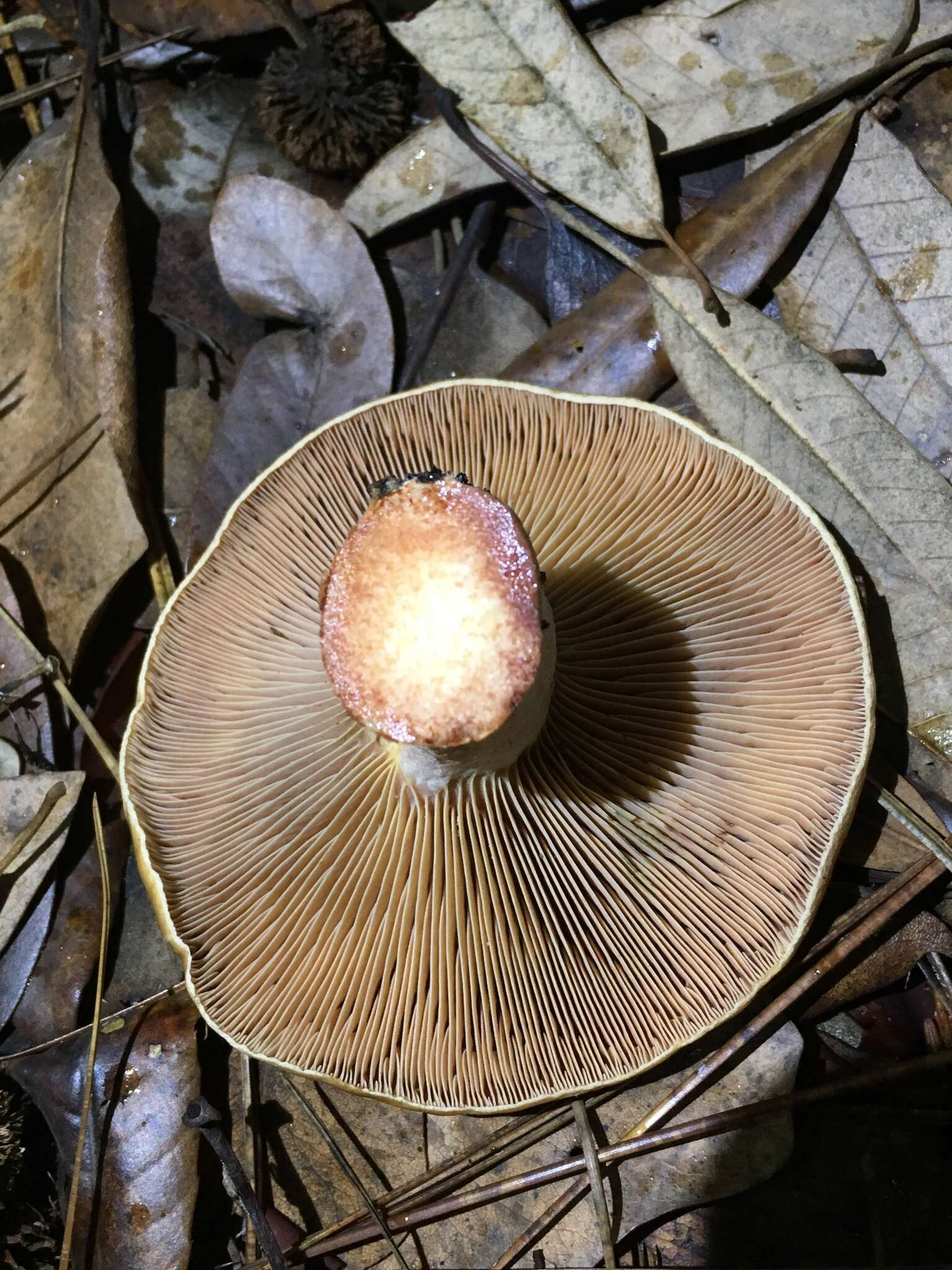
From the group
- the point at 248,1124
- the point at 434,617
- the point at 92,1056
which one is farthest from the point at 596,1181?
the point at 434,617

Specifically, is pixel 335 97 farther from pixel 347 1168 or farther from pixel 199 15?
pixel 347 1168

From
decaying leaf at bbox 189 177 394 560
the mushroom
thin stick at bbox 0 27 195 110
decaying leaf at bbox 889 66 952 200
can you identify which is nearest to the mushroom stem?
the mushroom

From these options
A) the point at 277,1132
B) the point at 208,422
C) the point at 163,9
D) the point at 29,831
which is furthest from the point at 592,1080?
the point at 163,9

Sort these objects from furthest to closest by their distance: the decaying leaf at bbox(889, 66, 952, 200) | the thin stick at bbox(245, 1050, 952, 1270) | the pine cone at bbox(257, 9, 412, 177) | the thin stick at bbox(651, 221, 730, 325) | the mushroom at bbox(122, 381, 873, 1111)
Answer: the pine cone at bbox(257, 9, 412, 177) < the decaying leaf at bbox(889, 66, 952, 200) < the thin stick at bbox(651, 221, 730, 325) < the thin stick at bbox(245, 1050, 952, 1270) < the mushroom at bbox(122, 381, 873, 1111)

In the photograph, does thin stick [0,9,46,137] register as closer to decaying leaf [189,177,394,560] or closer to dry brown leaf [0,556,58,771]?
decaying leaf [189,177,394,560]

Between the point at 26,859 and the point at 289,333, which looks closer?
the point at 26,859

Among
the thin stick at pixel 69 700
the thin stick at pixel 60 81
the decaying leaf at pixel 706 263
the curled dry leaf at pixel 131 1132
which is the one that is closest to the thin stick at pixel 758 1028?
the curled dry leaf at pixel 131 1132
